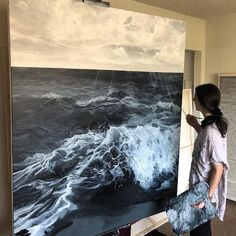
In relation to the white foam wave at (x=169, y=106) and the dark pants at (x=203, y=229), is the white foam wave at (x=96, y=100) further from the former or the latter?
the dark pants at (x=203, y=229)

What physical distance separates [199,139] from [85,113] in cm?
84

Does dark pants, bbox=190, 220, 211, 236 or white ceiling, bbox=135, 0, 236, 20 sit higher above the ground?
white ceiling, bbox=135, 0, 236, 20

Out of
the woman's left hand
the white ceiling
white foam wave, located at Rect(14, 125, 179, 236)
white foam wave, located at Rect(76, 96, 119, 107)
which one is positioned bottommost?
the woman's left hand

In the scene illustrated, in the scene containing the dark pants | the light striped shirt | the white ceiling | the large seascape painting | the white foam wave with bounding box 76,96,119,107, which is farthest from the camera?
the white ceiling

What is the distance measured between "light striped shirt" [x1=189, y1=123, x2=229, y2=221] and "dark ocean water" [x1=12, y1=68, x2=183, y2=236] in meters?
0.23

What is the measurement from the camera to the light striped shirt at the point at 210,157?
1.95 meters

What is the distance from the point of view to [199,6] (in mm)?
3152

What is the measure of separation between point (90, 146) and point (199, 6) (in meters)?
2.22

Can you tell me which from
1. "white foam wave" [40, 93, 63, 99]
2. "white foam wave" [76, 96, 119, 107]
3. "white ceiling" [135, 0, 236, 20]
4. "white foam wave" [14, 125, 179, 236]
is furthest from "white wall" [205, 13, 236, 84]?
"white foam wave" [40, 93, 63, 99]

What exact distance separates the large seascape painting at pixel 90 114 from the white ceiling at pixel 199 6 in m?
0.94

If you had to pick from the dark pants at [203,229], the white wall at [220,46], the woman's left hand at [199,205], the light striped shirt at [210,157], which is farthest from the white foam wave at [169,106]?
the white wall at [220,46]

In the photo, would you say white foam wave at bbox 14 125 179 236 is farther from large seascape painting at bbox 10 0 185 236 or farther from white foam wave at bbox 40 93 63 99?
white foam wave at bbox 40 93 63 99

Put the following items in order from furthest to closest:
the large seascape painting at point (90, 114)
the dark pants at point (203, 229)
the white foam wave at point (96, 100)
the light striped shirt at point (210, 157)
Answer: the dark pants at point (203, 229), the light striped shirt at point (210, 157), the white foam wave at point (96, 100), the large seascape painting at point (90, 114)

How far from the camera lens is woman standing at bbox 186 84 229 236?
1.96 m
